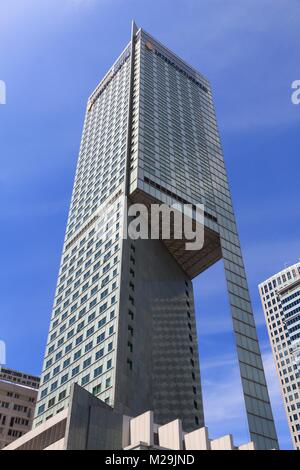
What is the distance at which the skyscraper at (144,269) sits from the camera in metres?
69.9

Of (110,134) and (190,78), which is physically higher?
(190,78)

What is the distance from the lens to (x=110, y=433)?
53.5 m

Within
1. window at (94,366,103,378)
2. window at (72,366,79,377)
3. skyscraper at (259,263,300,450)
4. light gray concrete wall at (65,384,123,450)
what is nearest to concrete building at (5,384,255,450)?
light gray concrete wall at (65,384,123,450)

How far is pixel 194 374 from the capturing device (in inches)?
3231

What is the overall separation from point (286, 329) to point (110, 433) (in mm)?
135000

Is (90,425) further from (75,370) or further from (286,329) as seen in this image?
(286,329)

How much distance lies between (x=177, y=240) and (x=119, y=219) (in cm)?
1368

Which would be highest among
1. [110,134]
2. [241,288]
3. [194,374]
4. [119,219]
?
[110,134]

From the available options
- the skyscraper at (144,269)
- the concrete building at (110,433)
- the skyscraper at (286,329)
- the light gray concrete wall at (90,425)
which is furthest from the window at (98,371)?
the skyscraper at (286,329)

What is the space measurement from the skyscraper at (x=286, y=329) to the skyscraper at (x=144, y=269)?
273 ft

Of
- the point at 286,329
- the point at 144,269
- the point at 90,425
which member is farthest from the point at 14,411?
the point at 286,329

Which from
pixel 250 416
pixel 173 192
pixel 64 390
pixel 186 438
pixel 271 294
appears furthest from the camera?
pixel 271 294

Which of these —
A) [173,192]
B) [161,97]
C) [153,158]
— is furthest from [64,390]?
[161,97]

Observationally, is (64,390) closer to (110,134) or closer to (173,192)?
(173,192)
